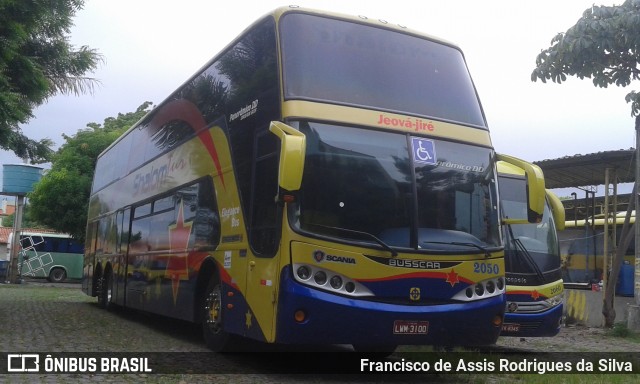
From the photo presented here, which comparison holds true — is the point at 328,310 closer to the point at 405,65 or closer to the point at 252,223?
the point at 252,223

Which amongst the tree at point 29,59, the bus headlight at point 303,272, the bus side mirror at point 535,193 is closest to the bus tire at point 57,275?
the tree at point 29,59

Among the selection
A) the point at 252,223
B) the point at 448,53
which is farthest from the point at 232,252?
the point at 448,53

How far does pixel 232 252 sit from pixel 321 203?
174 centimetres

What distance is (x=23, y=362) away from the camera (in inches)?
298

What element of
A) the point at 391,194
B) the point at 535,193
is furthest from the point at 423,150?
the point at 535,193

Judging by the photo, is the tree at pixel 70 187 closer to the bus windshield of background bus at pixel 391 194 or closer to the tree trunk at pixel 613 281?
the tree trunk at pixel 613 281

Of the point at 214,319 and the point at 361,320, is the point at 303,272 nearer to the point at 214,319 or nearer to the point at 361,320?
the point at 361,320

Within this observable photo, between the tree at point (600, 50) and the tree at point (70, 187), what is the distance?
76.7ft

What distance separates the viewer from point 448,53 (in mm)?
8484

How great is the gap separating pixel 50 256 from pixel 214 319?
3244cm

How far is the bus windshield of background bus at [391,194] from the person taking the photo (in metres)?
6.86

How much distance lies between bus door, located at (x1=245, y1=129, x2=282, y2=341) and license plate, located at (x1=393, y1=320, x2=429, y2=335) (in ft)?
4.04

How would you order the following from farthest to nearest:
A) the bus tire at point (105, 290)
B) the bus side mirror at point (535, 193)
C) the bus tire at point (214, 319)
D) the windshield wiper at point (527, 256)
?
1. the bus tire at point (105, 290)
2. the windshield wiper at point (527, 256)
3. the bus tire at point (214, 319)
4. the bus side mirror at point (535, 193)

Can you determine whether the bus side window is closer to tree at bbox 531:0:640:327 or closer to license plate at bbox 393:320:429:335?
license plate at bbox 393:320:429:335
